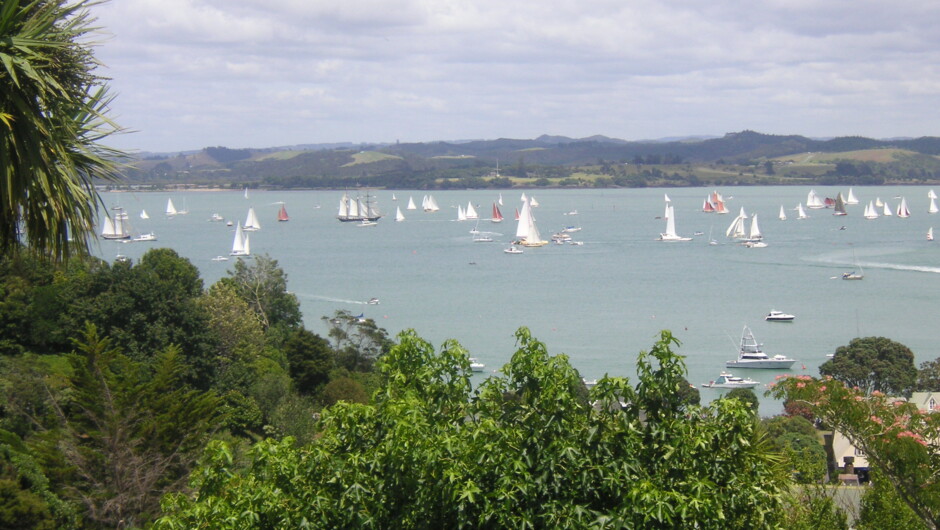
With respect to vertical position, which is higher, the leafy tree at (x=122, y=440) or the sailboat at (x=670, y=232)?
the leafy tree at (x=122, y=440)

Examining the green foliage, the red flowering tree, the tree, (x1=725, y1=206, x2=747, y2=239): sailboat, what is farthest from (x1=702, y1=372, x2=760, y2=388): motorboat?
(x1=725, y1=206, x2=747, y2=239): sailboat

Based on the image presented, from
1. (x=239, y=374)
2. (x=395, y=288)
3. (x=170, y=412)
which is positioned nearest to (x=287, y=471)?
(x=170, y=412)

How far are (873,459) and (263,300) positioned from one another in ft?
108

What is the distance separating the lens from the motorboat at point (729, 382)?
35.9 metres

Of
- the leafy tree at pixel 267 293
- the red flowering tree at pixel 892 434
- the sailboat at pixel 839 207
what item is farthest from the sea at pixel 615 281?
the red flowering tree at pixel 892 434

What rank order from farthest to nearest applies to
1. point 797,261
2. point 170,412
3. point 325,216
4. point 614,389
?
point 325,216
point 797,261
point 170,412
point 614,389

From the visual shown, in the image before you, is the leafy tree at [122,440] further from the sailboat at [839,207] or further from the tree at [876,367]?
the sailboat at [839,207]

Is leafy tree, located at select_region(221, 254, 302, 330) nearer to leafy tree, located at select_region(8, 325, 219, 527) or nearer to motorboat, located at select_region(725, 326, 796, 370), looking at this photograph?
motorboat, located at select_region(725, 326, 796, 370)

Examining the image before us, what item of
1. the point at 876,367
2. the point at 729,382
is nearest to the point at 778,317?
the point at 729,382

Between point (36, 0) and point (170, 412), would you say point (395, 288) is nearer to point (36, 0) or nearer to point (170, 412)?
point (170, 412)

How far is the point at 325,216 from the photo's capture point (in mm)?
137250

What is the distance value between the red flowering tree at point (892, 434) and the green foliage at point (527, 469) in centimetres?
277

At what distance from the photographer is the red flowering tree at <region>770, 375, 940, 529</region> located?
884cm

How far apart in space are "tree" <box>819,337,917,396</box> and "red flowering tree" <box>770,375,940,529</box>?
968 inches
